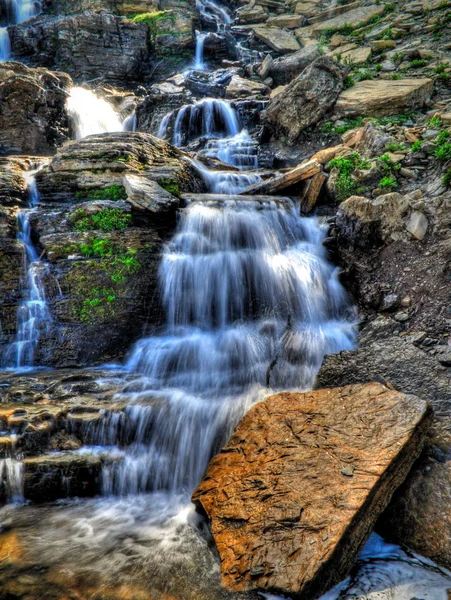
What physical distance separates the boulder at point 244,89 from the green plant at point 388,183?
1128cm

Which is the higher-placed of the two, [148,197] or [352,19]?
[352,19]

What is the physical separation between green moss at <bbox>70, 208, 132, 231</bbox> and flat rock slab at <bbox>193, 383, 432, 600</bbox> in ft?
14.4

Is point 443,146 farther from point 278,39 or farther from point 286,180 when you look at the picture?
point 278,39

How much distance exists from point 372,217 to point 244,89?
490 inches

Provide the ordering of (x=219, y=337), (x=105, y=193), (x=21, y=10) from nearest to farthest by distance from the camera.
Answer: (x=219, y=337) → (x=105, y=193) → (x=21, y=10)

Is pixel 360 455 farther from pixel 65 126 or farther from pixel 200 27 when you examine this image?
pixel 200 27

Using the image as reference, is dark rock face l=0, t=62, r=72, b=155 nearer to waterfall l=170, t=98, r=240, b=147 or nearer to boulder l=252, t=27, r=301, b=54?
waterfall l=170, t=98, r=240, b=147

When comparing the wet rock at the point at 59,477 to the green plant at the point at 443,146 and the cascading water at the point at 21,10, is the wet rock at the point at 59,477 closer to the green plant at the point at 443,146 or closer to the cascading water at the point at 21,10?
the green plant at the point at 443,146

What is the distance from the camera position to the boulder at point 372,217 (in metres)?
5.53

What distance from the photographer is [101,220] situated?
634 centimetres

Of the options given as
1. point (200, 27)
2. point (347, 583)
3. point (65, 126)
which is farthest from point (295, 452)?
point (200, 27)

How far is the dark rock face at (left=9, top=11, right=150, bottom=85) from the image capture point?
19.5 metres

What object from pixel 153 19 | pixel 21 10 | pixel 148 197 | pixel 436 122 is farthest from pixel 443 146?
pixel 21 10

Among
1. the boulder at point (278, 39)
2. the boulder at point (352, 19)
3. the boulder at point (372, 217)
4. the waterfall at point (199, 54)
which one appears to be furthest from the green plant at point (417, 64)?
the waterfall at point (199, 54)
